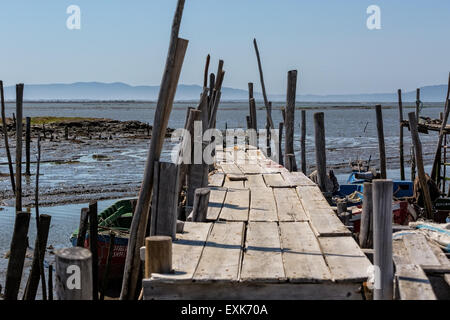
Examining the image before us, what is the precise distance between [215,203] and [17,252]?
10.7 ft

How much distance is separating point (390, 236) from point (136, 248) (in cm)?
295

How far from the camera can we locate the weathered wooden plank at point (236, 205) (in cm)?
859

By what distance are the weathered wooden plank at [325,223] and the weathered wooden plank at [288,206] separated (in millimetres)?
135

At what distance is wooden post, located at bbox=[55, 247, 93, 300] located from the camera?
4.89 m

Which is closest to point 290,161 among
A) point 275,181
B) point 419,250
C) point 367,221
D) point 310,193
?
point 275,181

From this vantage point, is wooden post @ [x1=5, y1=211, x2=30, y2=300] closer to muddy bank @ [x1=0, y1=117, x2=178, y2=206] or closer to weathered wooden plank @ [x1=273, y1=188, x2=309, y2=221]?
weathered wooden plank @ [x1=273, y1=188, x2=309, y2=221]

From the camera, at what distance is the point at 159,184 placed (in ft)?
22.2

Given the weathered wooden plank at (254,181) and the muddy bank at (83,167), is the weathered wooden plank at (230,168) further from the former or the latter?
the muddy bank at (83,167)

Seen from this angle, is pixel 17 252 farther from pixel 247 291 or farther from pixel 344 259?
pixel 344 259

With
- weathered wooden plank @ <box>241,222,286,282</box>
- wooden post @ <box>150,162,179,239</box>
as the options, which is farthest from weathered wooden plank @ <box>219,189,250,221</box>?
wooden post @ <box>150,162,179,239</box>

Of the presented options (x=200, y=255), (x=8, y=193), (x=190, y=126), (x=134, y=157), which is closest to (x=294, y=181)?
(x=190, y=126)
